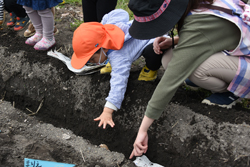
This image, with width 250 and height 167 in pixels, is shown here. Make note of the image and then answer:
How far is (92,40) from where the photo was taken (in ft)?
5.67

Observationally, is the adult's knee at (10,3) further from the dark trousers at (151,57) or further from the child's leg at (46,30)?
the dark trousers at (151,57)

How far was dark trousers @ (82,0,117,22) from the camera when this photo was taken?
7.76ft

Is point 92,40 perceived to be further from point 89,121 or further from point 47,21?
point 47,21

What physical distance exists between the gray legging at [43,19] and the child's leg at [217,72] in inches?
73.2

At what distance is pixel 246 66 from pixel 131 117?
1032 millimetres

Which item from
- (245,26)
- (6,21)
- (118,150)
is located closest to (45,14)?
(6,21)

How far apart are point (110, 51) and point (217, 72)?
0.93 metres

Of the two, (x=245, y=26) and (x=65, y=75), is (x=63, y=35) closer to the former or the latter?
(x=65, y=75)

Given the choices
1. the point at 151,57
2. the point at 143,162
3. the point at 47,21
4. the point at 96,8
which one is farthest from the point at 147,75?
the point at 47,21

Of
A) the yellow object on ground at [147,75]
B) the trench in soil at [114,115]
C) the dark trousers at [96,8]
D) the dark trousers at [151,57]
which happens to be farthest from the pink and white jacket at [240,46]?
the dark trousers at [96,8]

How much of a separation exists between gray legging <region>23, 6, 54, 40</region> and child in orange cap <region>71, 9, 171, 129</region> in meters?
0.90

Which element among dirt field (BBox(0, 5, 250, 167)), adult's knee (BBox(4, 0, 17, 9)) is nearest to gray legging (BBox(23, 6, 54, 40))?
dirt field (BBox(0, 5, 250, 167))

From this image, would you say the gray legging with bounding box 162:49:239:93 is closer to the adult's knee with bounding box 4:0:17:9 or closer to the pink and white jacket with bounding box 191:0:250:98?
the pink and white jacket with bounding box 191:0:250:98

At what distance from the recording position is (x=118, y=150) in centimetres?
192
